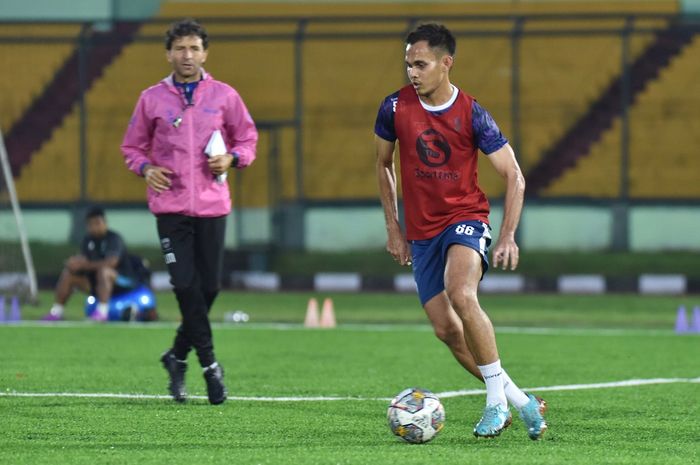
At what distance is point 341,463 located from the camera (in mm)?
7262

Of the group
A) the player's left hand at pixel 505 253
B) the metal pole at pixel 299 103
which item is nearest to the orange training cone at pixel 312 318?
the player's left hand at pixel 505 253

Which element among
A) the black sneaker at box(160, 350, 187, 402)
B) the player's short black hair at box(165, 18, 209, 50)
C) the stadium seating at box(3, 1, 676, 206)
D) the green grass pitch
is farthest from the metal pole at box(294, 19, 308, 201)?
the player's short black hair at box(165, 18, 209, 50)

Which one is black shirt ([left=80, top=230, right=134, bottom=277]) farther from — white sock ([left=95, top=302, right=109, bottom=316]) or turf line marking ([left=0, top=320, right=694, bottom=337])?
turf line marking ([left=0, top=320, right=694, bottom=337])

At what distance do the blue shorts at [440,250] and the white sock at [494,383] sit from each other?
517 millimetres

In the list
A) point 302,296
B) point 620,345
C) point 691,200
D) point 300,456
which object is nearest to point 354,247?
point 302,296

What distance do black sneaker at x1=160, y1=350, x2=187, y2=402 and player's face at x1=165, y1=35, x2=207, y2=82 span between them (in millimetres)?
1706

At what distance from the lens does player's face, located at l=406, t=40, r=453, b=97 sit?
8.52 meters

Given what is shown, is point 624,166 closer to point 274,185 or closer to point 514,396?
point 274,185

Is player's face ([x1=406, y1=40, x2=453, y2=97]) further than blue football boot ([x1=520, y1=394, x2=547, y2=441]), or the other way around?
player's face ([x1=406, y1=40, x2=453, y2=97])

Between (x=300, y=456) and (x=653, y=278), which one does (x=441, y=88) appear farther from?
(x=653, y=278)

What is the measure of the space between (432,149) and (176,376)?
2436mm

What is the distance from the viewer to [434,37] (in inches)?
340

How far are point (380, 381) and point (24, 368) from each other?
8.74 ft

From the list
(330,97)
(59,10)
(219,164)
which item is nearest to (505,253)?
(219,164)
